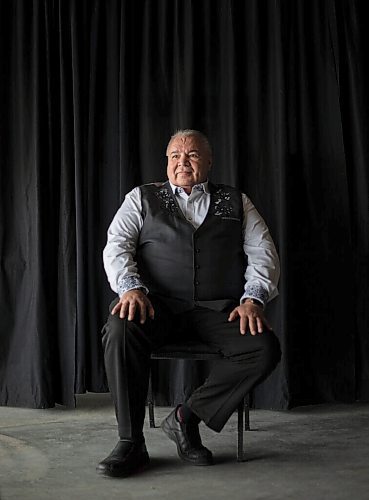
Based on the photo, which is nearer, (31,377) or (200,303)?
(200,303)

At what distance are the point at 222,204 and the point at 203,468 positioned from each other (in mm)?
1049

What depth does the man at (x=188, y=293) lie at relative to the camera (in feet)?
8.89

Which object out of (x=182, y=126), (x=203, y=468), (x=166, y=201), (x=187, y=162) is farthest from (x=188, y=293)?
(x=182, y=126)

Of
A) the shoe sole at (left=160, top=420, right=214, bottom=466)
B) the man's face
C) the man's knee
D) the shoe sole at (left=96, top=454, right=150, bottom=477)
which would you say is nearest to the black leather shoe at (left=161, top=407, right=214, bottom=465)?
the shoe sole at (left=160, top=420, right=214, bottom=466)

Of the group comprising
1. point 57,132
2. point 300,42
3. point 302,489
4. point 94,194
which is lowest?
point 302,489

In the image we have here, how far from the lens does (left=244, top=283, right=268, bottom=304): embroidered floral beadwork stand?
2.94 metres

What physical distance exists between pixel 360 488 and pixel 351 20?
2232 millimetres

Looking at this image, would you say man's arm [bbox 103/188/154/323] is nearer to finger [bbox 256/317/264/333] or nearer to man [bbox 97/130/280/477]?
man [bbox 97/130/280/477]

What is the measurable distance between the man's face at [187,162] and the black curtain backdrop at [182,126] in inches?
18.9

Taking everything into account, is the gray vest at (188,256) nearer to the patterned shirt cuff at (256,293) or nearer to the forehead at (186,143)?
the patterned shirt cuff at (256,293)

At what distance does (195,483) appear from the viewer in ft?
8.32

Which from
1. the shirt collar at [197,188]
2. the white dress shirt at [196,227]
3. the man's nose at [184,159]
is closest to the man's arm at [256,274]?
the white dress shirt at [196,227]

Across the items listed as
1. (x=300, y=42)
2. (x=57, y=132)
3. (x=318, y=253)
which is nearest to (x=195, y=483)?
(x=318, y=253)

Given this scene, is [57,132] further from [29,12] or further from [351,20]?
[351,20]
